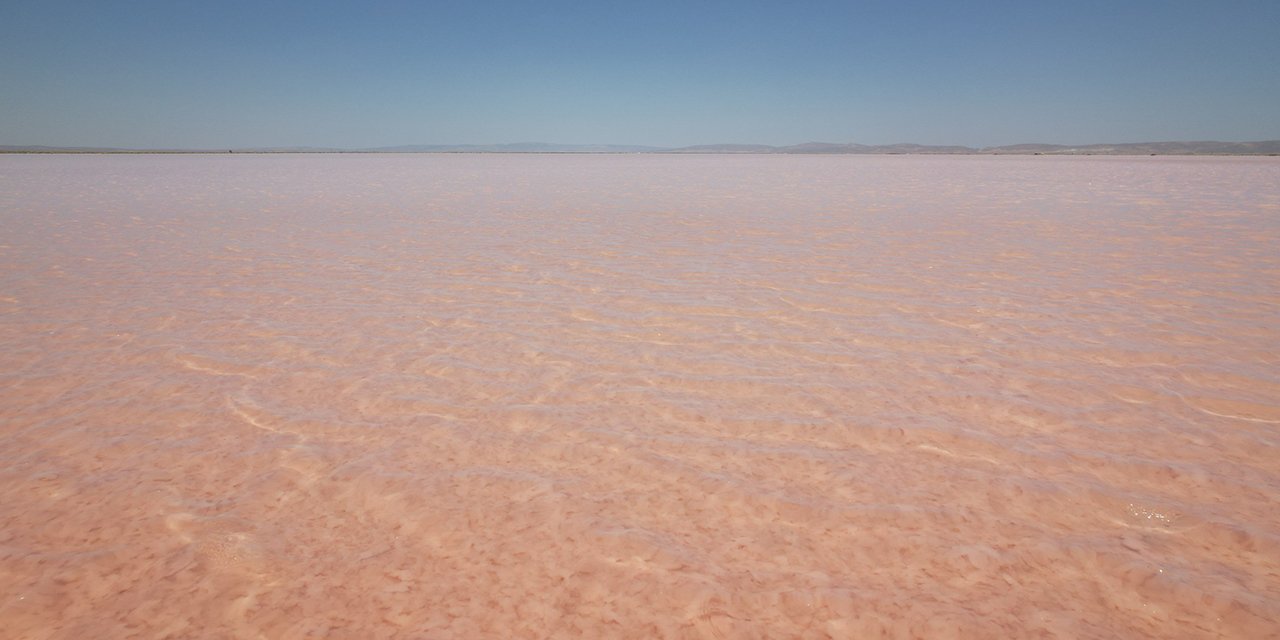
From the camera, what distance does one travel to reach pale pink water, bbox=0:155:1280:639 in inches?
65.9

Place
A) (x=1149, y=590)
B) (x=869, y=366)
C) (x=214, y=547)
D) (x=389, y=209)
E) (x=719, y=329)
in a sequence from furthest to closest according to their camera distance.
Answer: (x=389, y=209) → (x=719, y=329) → (x=869, y=366) → (x=214, y=547) → (x=1149, y=590)

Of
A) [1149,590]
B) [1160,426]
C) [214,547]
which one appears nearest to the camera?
[1149,590]

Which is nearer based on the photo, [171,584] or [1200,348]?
[171,584]

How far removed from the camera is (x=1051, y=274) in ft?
18.0

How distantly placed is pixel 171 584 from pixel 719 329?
3.02m

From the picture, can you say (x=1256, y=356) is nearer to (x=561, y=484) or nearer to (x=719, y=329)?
(x=719, y=329)

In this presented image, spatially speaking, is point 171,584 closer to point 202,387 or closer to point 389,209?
point 202,387

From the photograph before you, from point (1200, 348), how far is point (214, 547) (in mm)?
4845

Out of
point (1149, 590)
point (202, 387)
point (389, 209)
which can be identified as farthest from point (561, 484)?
point (389, 209)

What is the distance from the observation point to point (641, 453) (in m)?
2.47

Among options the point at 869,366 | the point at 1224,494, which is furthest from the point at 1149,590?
the point at 869,366

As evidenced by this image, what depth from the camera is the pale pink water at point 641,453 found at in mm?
1674

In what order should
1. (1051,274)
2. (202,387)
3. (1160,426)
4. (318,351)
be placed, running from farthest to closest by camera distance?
(1051,274)
(318,351)
(202,387)
(1160,426)

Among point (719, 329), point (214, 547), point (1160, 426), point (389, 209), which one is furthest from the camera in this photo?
point (389, 209)
